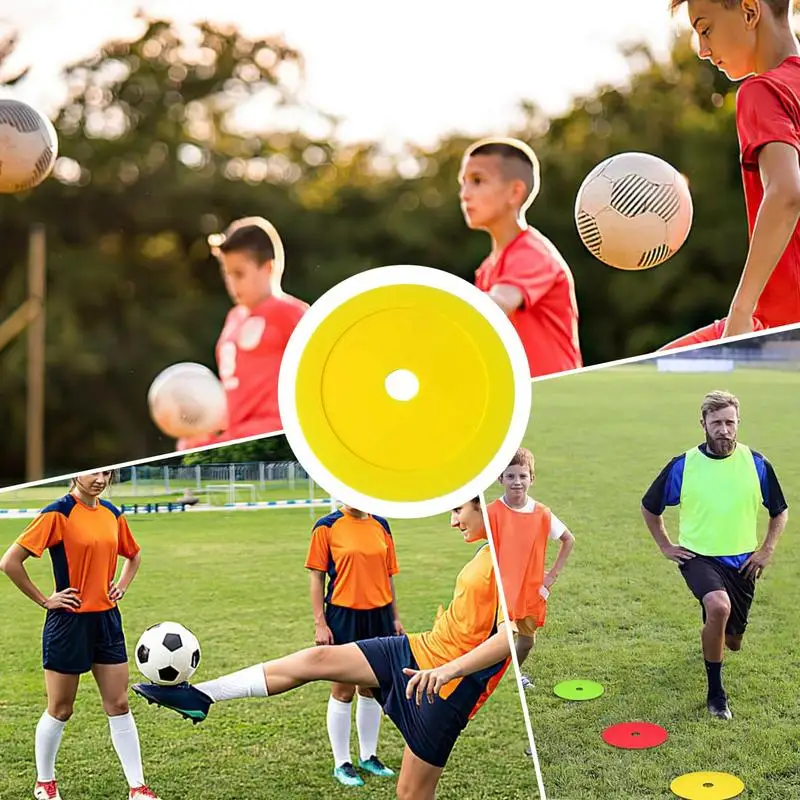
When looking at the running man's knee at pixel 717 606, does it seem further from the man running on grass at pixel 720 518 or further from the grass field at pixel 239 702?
the grass field at pixel 239 702

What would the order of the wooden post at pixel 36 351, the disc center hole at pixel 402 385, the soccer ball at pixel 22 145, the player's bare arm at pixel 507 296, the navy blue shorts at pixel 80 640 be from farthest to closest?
the wooden post at pixel 36 351
the soccer ball at pixel 22 145
the player's bare arm at pixel 507 296
the navy blue shorts at pixel 80 640
the disc center hole at pixel 402 385

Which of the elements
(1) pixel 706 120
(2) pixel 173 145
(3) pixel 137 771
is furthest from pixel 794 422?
(2) pixel 173 145

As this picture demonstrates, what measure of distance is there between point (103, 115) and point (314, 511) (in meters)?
3.32

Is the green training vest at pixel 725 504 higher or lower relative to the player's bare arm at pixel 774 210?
lower

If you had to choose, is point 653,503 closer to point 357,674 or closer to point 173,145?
point 357,674

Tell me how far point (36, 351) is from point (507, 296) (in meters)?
Result: 3.45

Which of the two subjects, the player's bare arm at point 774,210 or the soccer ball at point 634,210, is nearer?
the player's bare arm at point 774,210

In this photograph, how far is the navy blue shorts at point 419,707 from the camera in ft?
6.68

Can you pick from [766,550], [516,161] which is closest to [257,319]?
[516,161]

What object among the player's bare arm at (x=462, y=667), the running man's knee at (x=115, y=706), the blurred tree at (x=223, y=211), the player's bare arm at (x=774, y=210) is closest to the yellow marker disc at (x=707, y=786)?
the player's bare arm at (x=462, y=667)

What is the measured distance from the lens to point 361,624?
217 cm

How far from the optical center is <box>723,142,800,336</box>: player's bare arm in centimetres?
189

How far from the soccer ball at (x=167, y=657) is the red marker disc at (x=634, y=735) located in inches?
37.2

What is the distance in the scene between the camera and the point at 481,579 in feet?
6.75
